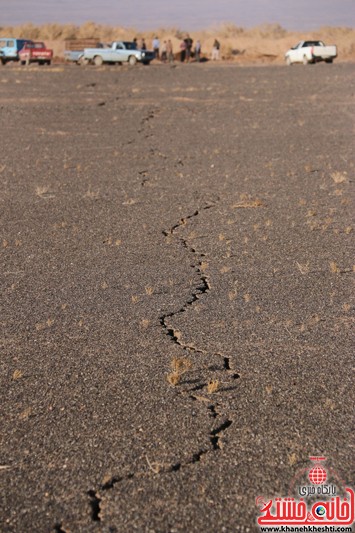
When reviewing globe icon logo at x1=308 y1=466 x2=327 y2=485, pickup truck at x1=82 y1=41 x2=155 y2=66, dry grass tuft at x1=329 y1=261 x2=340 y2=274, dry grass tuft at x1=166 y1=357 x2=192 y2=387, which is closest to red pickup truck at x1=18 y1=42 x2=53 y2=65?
pickup truck at x1=82 y1=41 x2=155 y2=66

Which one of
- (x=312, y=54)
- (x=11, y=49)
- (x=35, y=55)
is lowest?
(x=312, y=54)

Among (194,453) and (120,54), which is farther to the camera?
(120,54)

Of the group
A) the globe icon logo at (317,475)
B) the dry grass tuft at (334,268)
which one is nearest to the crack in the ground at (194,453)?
the globe icon logo at (317,475)

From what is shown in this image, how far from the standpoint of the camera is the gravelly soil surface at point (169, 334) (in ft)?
12.7

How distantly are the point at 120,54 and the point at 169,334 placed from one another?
38.6 metres

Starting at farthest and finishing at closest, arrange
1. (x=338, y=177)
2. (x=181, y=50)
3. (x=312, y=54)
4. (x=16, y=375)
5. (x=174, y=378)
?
(x=181, y=50), (x=312, y=54), (x=338, y=177), (x=16, y=375), (x=174, y=378)

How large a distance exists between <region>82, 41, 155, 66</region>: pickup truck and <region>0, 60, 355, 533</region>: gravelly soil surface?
94.9 feet

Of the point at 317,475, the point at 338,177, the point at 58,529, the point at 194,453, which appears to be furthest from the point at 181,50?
the point at 58,529

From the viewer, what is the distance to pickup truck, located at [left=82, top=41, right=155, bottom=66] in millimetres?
41812

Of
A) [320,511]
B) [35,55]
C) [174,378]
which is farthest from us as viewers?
[35,55]

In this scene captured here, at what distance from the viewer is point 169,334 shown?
230 inches

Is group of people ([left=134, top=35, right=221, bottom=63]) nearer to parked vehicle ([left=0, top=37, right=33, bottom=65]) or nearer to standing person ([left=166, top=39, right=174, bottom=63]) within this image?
standing person ([left=166, top=39, right=174, bottom=63])

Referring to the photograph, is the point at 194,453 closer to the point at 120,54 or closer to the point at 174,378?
the point at 174,378

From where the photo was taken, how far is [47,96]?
2503 centimetres
